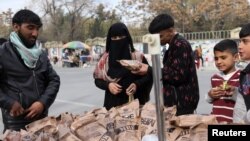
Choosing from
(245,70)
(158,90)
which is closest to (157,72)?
(158,90)

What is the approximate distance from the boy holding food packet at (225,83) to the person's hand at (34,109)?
118 cm

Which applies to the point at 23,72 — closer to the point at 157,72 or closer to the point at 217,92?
the point at 217,92

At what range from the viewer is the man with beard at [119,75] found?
11.4 feet

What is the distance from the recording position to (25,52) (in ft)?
10.2

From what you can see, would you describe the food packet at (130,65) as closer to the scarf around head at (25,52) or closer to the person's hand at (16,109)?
the scarf around head at (25,52)

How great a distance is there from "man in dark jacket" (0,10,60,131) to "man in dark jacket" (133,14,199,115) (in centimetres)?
70

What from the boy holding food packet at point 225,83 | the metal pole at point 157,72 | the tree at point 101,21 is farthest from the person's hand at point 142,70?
the tree at point 101,21

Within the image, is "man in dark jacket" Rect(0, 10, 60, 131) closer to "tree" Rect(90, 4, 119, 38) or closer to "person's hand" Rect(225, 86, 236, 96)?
"person's hand" Rect(225, 86, 236, 96)

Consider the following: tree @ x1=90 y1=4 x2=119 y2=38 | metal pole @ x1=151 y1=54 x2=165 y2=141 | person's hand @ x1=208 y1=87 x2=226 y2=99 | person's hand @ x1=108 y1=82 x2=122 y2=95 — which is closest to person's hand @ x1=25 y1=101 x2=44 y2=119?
person's hand @ x1=108 y1=82 x2=122 y2=95

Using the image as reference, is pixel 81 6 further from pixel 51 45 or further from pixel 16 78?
pixel 16 78

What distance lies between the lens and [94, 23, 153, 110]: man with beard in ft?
11.4

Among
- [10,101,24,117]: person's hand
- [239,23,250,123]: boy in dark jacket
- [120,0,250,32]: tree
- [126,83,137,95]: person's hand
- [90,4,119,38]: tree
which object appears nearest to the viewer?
[239,23,250,123]: boy in dark jacket

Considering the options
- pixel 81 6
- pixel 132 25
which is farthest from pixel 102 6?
pixel 132 25

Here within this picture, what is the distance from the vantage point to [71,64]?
118 feet
